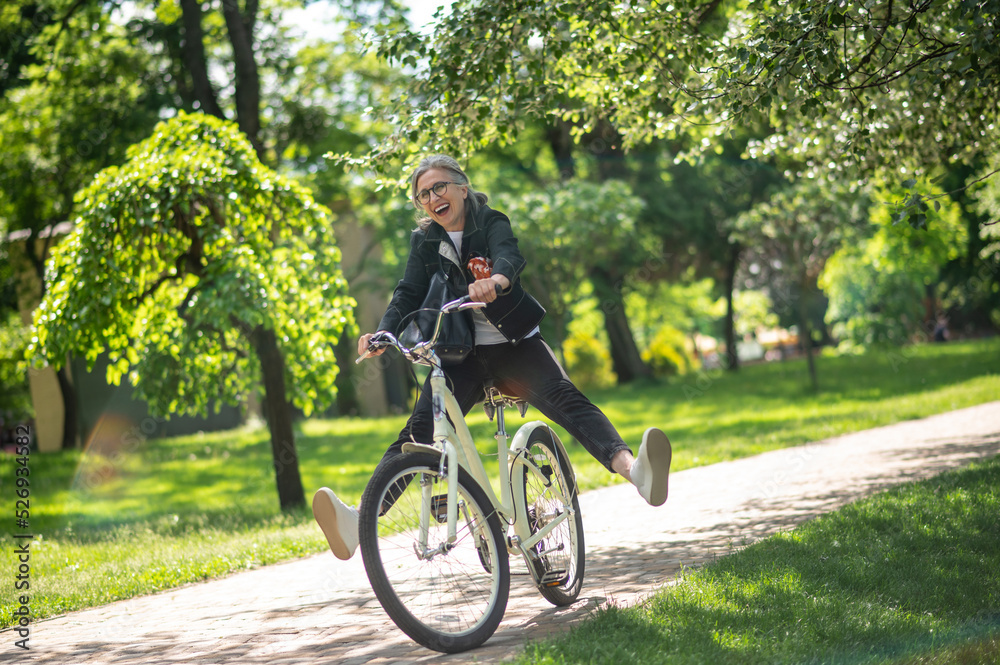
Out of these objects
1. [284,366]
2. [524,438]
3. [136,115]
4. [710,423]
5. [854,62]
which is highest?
[136,115]

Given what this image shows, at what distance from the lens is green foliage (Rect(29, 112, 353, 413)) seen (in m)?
8.08

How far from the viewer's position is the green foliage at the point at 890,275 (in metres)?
26.5

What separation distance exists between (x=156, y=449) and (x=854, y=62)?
674 inches

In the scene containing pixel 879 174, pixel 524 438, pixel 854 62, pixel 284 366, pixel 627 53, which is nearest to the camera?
pixel 524 438

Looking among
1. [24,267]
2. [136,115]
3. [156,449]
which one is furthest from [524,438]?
[24,267]

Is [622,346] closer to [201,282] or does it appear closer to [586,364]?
[586,364]

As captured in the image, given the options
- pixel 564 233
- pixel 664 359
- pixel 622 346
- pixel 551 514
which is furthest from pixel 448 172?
pixel 664 359

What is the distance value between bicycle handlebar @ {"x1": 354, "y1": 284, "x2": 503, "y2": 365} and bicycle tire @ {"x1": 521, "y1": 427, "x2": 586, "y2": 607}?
31.2 inches

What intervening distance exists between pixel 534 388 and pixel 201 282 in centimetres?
536

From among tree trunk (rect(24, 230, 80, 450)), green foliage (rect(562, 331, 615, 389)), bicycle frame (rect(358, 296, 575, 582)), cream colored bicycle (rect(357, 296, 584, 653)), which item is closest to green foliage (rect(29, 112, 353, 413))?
bicycle frame (rect(358, 296, 575, 582))

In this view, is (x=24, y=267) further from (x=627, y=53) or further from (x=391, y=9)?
(x=627, y=53)

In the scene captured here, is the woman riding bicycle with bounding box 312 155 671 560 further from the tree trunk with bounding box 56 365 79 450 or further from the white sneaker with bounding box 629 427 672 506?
the tree trunk with bounding box 56 365 79 450

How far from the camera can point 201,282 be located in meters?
8.33

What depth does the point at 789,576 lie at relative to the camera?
4031 mm
